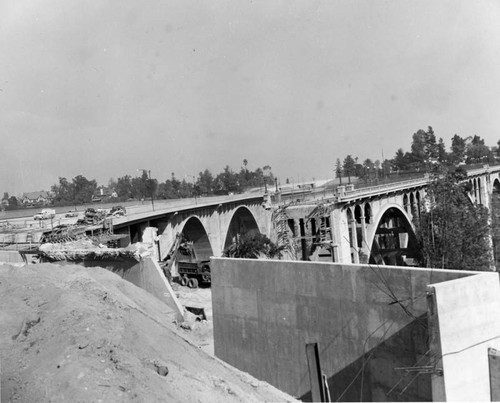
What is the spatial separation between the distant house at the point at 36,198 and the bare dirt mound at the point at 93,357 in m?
82.9

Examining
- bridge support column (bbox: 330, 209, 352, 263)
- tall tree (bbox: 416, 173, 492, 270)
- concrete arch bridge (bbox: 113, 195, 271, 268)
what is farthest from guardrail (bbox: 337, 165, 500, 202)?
concrete arch bridge (bbox: 113, 195, 271, 268)

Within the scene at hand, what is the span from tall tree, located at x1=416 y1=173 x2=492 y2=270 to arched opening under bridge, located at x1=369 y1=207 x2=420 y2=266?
203 inches

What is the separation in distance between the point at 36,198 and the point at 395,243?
77.8 meters

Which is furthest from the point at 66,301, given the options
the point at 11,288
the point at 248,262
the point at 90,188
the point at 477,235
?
the point at 90,188

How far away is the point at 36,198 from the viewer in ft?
307

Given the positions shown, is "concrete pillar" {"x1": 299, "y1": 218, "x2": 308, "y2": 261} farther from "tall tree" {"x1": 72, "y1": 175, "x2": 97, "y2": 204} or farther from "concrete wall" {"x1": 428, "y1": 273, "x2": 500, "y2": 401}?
"tall tree" {"x1": 72, "y1": 175, "x2": 97, "y2": 204}

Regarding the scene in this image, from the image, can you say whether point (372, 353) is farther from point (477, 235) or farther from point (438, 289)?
point (477, 235)

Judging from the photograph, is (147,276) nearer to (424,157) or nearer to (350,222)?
(350,222)

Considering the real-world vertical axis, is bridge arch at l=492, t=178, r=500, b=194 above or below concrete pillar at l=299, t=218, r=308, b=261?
above

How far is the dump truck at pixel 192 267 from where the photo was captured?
31.7 metres

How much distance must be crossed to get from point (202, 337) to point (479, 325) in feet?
40.5

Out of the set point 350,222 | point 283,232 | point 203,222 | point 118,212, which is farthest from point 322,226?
point 118,212

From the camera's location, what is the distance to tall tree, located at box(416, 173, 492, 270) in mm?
30047

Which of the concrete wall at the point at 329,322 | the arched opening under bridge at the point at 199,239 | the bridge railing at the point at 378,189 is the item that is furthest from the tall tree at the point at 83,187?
the concrete wall at the point at 329,322
